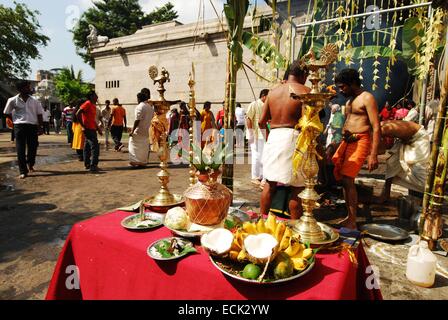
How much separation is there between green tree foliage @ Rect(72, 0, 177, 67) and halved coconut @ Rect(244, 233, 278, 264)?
110 feet

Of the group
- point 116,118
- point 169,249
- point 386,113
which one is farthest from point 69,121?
point 169,249

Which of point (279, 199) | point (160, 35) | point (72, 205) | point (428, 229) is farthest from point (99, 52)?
point (428, 229)

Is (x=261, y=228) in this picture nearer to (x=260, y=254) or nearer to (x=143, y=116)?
(x=260, y=254)

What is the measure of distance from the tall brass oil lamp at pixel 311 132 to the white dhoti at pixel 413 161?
3102 mm

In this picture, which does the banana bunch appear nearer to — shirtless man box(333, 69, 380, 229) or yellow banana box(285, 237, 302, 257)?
yellow banana box(285, 237, 302, 257)

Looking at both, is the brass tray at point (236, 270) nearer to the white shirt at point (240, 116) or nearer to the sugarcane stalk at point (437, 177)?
the sugarcane stalk at point (437, 177)

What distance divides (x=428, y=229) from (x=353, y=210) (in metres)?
0.82

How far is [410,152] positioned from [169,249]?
413 cm

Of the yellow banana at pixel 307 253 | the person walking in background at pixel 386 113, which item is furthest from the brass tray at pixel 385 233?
the person walking in background at pixel 386 113

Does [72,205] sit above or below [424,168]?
below

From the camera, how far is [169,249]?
1618 millimetres

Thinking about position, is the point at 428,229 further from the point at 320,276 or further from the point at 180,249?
the point at 180,249

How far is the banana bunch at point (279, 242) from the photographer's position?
145 centimetres
